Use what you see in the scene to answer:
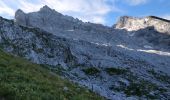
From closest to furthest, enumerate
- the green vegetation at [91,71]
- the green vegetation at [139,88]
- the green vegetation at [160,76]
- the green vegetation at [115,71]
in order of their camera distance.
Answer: the green vegetation at [139,88] → the green vegetation at [91,71] → the green vegetation at [115,71] → the green vegetation at [160,76]

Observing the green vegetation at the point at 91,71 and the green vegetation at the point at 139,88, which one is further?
the green vegetation at the point at 91,71

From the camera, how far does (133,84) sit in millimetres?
89750

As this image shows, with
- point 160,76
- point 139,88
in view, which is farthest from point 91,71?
point 160,76

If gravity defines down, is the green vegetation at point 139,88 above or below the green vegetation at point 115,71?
below

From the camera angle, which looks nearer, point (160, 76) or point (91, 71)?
point (91, 71)

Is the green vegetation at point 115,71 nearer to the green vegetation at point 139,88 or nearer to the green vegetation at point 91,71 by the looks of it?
the green vegetation at point 139,88

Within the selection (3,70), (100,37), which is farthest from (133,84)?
(100,37)

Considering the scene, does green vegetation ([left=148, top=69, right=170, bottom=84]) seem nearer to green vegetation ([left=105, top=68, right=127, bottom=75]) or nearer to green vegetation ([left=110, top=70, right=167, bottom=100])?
green vegetation ([left=105, top=68, right=127, bottom=75])

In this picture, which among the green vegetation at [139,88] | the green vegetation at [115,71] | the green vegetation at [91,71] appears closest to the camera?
the green vegetation at [139,88]

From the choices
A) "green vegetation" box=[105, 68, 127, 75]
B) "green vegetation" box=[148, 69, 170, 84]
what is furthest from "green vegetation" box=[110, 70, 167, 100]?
"green vegetation" box=[148, 69, 170, 84]

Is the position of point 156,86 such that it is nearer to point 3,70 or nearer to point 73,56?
point 73,56

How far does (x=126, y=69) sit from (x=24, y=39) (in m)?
32.7

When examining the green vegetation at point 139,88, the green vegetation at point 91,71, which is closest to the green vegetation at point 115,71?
the green vegetation at point 139,88

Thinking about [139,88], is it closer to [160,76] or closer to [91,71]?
[91,71]
